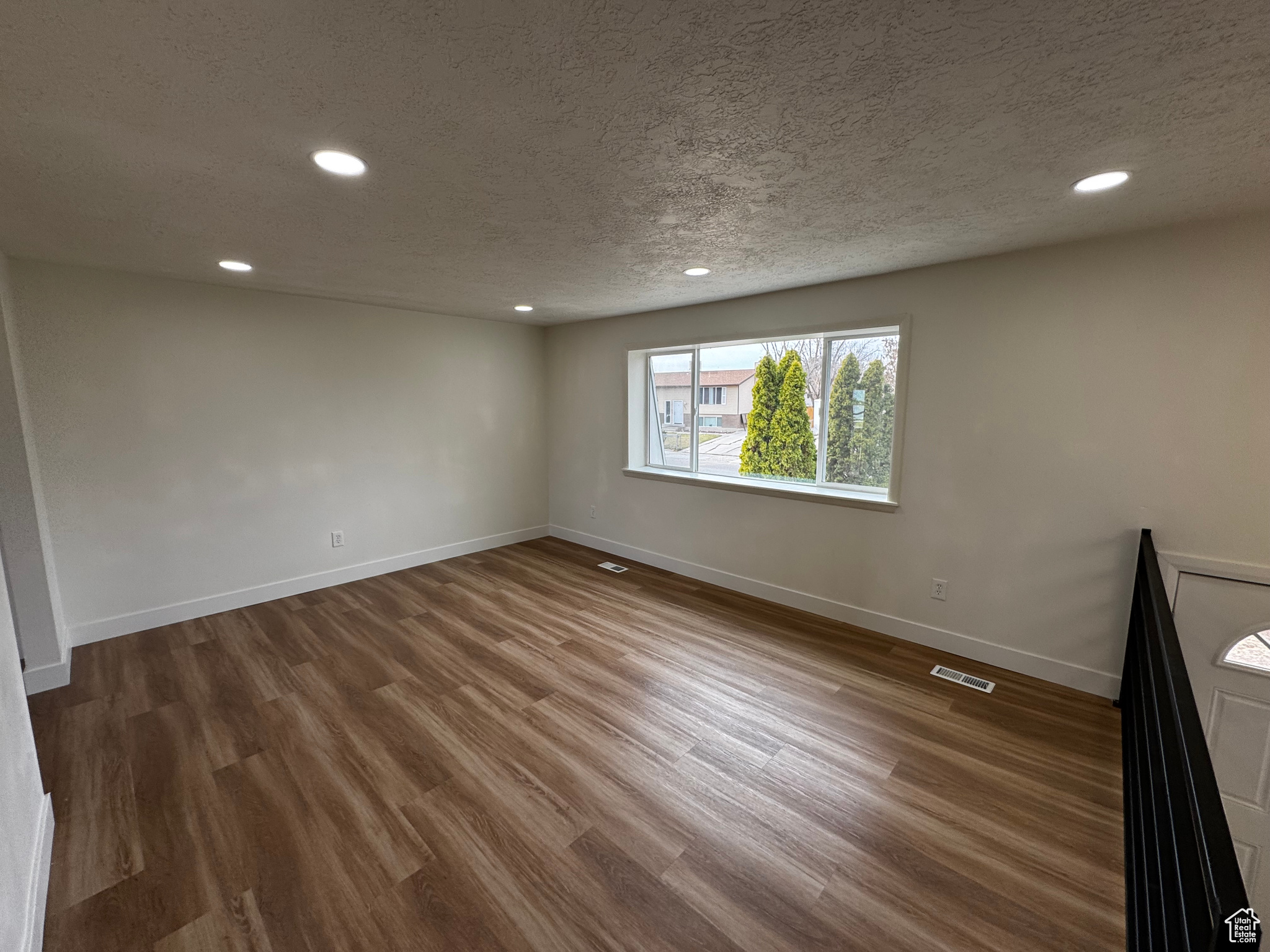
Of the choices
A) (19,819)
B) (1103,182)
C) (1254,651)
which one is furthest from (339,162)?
(1254,651)

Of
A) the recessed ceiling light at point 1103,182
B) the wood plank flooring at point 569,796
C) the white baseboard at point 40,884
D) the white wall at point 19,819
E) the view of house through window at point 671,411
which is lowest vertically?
the wood plank flooring at point 569,796

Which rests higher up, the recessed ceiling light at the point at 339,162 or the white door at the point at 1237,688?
the recessed ceiling light at the point at 339,162

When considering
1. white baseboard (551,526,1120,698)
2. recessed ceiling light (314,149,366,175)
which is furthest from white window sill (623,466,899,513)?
recessed ceiling light (314,149,366,175)

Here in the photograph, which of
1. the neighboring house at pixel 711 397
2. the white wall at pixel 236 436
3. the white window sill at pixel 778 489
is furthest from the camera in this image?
the neighboring house at pixel 711 397

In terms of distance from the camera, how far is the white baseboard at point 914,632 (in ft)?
8.68

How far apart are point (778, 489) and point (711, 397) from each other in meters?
1.10

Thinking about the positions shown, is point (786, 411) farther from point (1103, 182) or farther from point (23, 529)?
point (23, 529)

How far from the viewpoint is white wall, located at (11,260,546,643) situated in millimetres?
3027

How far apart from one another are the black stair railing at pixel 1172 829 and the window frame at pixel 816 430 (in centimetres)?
151

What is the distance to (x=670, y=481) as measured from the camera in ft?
14.8

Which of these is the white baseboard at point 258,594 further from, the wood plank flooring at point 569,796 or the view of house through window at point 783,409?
the view of house through window at point 783,409

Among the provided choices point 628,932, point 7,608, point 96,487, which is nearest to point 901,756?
point 628,932

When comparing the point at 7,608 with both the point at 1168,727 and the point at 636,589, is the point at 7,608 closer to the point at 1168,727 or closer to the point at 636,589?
the point at 636,589

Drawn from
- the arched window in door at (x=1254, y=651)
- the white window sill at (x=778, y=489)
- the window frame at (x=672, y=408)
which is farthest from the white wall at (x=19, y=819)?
the arched window in door at (x=1254, y=651)
